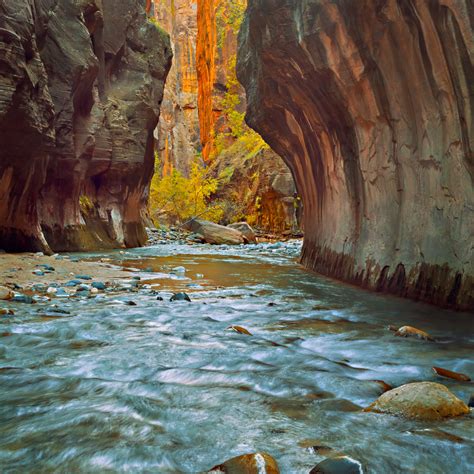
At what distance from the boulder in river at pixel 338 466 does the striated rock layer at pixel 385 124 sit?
3293mm

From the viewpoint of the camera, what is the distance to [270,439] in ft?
6.29

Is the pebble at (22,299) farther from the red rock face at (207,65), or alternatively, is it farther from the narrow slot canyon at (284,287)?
the red rock face at (207,65)

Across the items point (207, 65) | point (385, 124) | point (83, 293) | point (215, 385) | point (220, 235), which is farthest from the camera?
point (207, 65)

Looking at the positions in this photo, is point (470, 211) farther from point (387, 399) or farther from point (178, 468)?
point (178, 468)

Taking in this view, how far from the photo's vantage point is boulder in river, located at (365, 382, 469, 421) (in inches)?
83.4

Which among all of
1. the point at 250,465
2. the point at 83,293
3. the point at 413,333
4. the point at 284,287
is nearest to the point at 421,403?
the point at 250,465

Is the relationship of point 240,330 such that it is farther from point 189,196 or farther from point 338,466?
point 189,196

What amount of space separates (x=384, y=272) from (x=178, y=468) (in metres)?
4.96

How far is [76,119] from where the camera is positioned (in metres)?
14.4

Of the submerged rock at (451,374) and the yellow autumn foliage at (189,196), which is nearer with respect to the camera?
the submerged rock at (451,374)

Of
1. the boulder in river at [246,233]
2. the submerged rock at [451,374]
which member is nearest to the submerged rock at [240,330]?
the submerged rock at [451,374]

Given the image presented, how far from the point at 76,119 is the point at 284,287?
10.1 m

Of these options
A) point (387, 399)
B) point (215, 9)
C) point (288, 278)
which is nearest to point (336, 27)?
point (288, 278)

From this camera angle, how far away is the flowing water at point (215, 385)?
180cm
